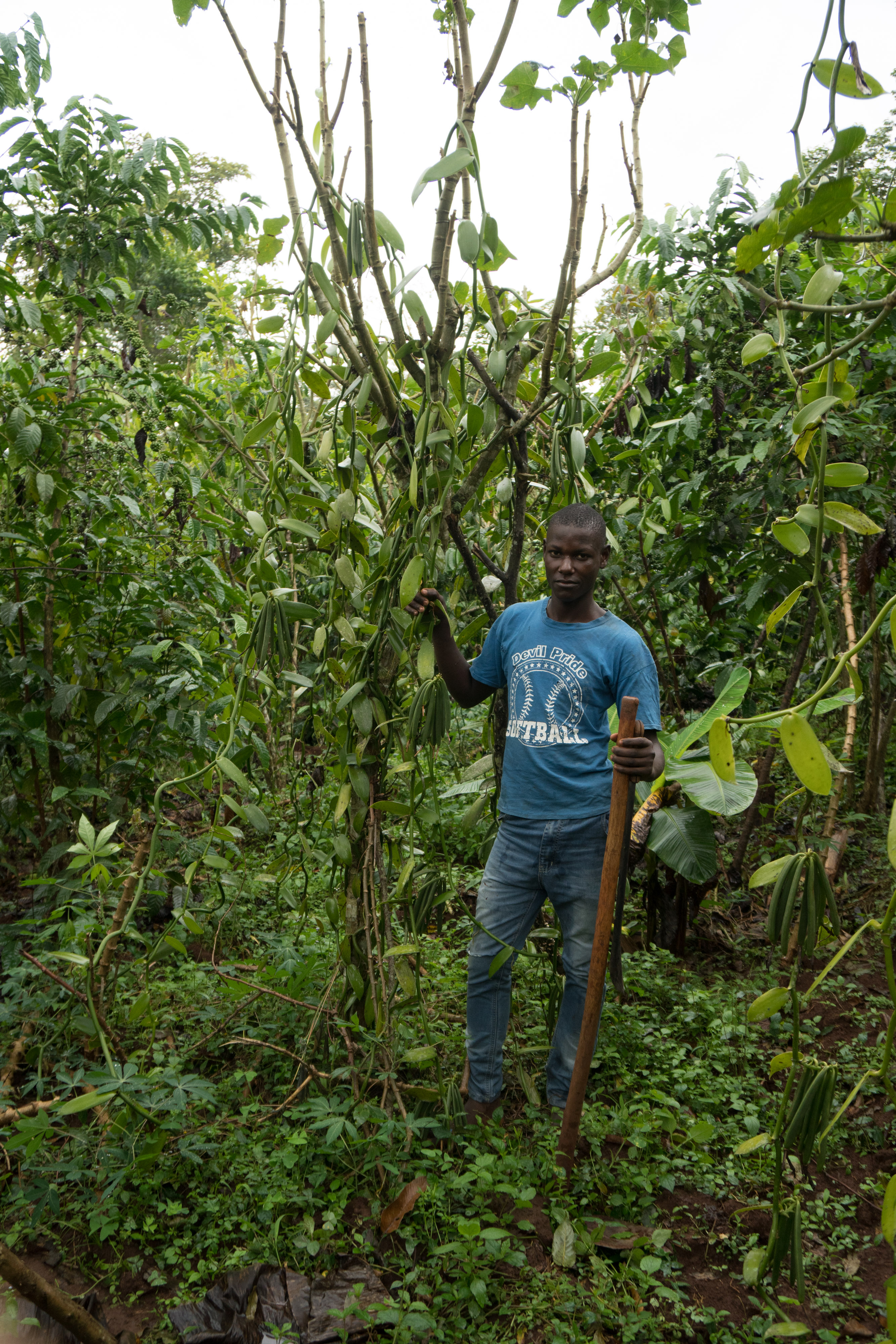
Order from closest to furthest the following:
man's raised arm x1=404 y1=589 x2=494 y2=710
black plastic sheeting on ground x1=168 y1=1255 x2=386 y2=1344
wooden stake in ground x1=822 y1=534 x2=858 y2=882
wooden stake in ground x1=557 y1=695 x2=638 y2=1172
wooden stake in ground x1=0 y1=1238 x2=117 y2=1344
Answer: wooden stake in ground x1=0 y1=1238 x2=117 y2=1344 → black plastic sheeting on ground x1=168 y1=1255 x2=386 y2=1344 → wooden stake in ground x1=557 y1=695 x2=638 y2=1172 → man's raised arm x1=404 y1=589 x2=494 y2=710 → wooden stake in ground x1=822 y1=534 x2=858 y2=882

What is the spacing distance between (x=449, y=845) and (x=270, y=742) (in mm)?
793

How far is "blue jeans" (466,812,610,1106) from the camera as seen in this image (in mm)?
2000

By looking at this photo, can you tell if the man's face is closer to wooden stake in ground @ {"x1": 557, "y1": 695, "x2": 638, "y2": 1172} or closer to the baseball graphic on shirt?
the baseball graphic on shirt

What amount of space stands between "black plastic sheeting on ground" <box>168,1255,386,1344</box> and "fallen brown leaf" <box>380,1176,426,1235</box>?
0.08 m

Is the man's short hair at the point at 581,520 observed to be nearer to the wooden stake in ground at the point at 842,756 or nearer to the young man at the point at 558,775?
the young man at the point at 558,775

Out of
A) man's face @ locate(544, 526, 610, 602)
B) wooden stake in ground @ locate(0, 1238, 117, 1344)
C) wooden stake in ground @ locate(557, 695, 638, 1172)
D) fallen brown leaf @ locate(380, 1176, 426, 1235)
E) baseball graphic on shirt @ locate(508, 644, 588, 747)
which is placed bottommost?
fallen brown leaf @ locate(380, 1176, 426, 1235)

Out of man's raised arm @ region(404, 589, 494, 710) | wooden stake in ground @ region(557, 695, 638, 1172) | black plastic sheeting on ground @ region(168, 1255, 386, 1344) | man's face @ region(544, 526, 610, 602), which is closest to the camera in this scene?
black plastic sheeting on ground @ region(168, 1255, 386, 1344)

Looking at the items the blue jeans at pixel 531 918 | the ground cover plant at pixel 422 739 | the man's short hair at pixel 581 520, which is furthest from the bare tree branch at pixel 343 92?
the blue jeans at pixel 531 918

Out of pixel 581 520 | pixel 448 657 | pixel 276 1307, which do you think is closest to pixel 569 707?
pixel 448 657

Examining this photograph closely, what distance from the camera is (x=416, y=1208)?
1.75 meters

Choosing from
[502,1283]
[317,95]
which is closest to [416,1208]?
[502,1283]

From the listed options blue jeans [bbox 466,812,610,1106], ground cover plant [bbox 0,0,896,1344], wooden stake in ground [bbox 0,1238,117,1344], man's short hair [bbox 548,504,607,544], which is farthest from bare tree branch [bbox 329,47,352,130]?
wooden stake in ground [bbox 0,1238,117,1344]

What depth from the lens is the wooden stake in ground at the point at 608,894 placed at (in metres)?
1.68

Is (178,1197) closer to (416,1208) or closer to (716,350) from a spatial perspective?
(416,1208)
